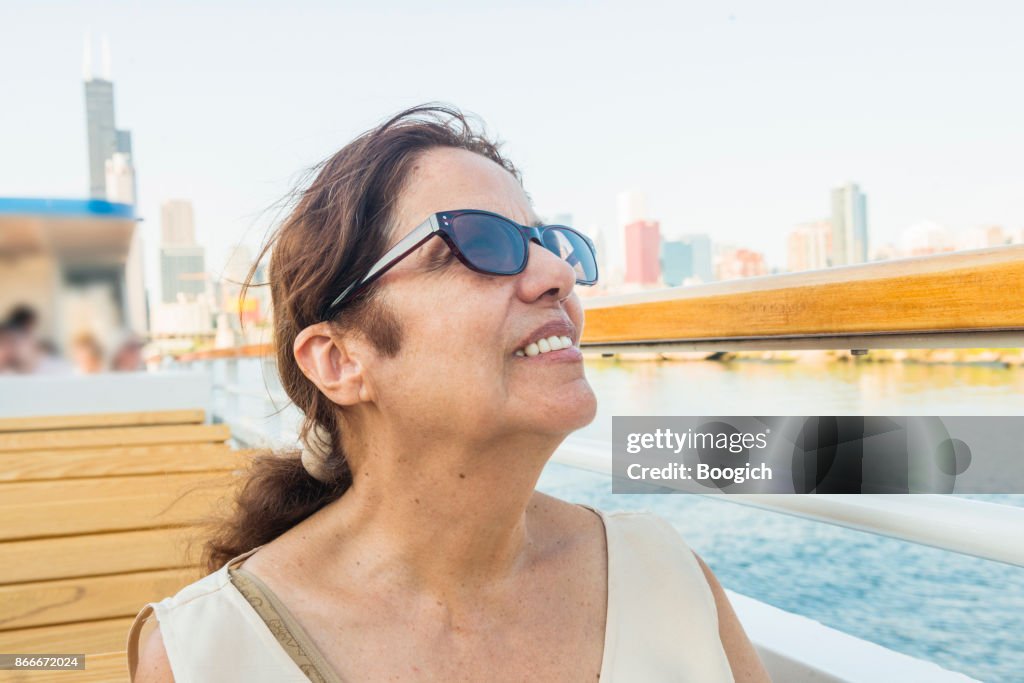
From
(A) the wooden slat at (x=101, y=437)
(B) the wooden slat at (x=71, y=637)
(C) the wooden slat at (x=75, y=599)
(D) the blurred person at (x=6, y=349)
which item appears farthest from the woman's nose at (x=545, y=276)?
(D) the blurred person at (x=6, y=349)

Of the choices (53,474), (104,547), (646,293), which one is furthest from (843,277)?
(53,474)

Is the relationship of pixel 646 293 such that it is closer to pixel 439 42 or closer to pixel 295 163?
pixel 295 163

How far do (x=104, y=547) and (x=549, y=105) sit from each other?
182 feet

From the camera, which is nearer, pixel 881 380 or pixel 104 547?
pixel 104 547

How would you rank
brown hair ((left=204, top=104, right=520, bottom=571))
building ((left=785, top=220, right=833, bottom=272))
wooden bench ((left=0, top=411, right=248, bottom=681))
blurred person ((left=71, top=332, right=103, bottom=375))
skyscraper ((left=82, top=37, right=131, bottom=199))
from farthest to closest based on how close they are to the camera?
skyscraper ((left=82, top=37, right=131, bottom=199))
building ((left=785, top=220, right=833, bottom=272))
blurred person ((left=71, top=332, right=103, bottom=375))
wooden bench ((left=0, top=411, right=248, bottom=681))
brown hair ((left=204, top=104, right=520, bottom=571))

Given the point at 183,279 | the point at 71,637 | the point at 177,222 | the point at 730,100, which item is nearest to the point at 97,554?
the point at 71,637

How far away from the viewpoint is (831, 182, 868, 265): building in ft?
92.8

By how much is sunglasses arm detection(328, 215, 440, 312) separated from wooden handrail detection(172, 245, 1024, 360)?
400 mm

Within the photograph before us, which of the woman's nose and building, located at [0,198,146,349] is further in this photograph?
building, located at [0,198,146,349]

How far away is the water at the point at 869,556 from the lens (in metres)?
1.63

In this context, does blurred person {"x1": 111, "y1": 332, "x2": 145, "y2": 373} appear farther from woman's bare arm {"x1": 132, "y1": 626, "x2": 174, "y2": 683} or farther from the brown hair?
woman's bare arm {"x1": 132, "y1": 626, "x2": 174, "y2": 683}

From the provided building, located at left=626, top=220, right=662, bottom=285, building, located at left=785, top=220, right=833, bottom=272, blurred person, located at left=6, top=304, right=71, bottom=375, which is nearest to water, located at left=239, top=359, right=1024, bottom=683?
building, located at left=626, top=220, right=662, bottom=285

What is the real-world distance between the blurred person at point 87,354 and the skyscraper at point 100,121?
142 ft

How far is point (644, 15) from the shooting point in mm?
64562
